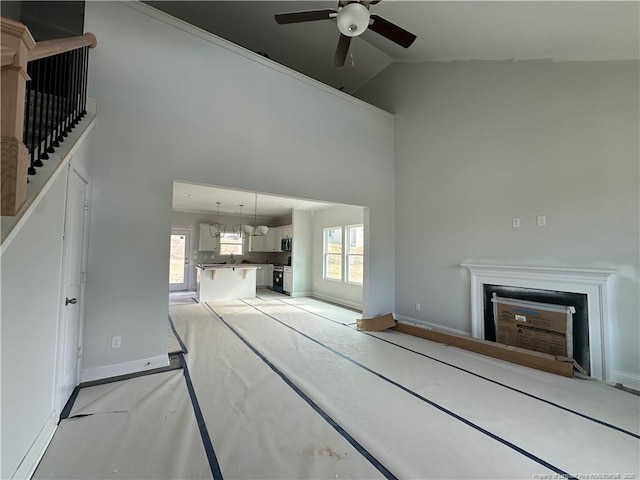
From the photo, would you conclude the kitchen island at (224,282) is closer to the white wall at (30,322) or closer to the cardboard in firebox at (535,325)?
the white wall at (30,322)

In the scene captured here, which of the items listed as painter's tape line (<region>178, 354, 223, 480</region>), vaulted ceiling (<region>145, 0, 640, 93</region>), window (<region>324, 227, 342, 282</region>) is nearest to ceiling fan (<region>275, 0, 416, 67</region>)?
vaulted ceiling (<region>145, 0, 640, 93</region>)

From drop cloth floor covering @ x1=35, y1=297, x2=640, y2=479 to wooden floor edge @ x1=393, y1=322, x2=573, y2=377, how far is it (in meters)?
0.13

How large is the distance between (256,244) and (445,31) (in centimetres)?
801

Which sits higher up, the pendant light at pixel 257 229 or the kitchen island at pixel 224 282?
the pendant light at pixel 257 229

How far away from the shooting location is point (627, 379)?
2.82 meters

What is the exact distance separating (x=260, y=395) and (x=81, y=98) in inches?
129

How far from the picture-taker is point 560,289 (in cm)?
330

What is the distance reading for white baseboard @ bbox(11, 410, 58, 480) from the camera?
1.46 m

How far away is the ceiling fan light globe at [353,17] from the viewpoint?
2.30m

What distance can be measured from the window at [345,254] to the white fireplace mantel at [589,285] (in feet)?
10.4

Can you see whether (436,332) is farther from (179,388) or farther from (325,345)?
(179,388)

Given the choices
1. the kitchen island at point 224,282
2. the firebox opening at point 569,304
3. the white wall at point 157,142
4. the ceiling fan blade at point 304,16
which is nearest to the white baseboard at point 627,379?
the firebox opening at point 569,304

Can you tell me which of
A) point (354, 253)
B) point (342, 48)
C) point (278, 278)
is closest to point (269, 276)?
point (278, 278)

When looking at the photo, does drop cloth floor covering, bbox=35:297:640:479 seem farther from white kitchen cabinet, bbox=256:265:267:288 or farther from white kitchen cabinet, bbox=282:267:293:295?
white kitchen cabinet, bbox=256:265:267:288
